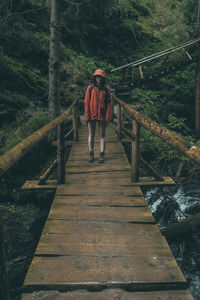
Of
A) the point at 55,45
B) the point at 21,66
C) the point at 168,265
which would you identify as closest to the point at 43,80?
the point at 21,66

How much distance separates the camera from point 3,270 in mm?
1504

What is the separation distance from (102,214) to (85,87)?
10.5 m

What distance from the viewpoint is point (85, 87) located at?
13.1 m

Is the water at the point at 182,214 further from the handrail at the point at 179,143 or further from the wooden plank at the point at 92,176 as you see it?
the handrail at the point at 179,143

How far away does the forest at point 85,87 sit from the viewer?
6308mm

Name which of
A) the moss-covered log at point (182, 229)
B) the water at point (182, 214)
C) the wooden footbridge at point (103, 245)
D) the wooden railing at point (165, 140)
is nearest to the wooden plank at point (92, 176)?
the wooden footbridge at point (103, 245)

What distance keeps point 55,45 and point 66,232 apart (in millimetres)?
6941

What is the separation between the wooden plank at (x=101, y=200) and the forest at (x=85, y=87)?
4.77ft

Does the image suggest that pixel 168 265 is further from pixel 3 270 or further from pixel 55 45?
pixel 55 45

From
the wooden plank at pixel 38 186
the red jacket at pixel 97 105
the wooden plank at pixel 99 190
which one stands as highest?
the red jacket at pixel 97 105

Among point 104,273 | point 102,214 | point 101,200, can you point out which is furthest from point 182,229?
point 104,273

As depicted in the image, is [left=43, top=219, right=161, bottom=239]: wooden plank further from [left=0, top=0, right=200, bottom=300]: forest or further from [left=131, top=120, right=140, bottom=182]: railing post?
[left=0, top=0, right=200, bottom=300]: forest

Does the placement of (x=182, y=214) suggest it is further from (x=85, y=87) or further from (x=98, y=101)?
(x=85, y=87)

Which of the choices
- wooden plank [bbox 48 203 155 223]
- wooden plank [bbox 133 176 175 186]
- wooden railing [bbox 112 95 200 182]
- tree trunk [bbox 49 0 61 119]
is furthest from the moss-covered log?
tree trunk [bbox 49 0 61 119]
